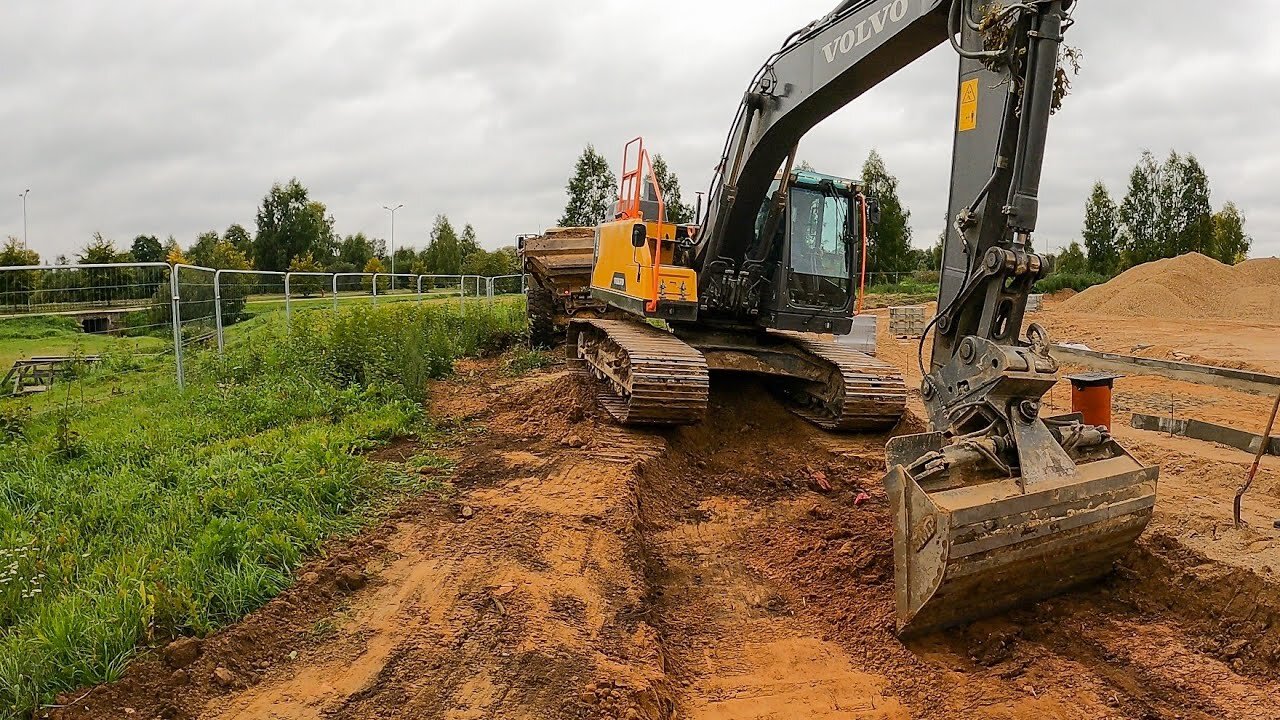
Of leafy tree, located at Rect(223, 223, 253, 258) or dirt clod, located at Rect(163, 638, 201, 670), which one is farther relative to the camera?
leafy tree, located at Rect(223, 223, 253, 258)

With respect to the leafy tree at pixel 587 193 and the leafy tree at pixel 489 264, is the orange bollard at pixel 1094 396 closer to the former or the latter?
the leafy tree at pixel 587 193

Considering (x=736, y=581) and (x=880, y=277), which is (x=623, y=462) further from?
(x=880, y=277)

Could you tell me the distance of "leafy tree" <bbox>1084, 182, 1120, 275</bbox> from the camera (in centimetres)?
3722

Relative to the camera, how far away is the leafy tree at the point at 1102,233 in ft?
122

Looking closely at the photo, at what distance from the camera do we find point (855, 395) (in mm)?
7406

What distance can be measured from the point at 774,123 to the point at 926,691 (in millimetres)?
4263

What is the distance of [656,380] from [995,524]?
3.70 meters

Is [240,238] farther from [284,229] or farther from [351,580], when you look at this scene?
[351,580]

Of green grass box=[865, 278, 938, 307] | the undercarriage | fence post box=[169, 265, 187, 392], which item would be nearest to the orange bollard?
the undercarriage

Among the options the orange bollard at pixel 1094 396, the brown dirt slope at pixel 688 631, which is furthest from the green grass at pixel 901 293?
the brown dirt slope at pixel 688 631

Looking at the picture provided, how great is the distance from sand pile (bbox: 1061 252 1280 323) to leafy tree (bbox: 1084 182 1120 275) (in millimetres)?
7747

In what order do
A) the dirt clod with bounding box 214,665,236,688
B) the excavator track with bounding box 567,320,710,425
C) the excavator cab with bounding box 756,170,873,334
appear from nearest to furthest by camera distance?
the dirt clod with bounding box 214,665,236,688 < the excavator track with bounding box 567,320,710,425 < the excavator cab with bounding box 756,170,873,334

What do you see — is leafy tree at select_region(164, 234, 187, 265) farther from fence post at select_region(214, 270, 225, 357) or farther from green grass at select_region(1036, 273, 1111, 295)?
green grass at select_region(1036, 273, 1111, 295)

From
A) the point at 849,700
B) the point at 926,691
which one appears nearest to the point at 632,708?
the point at 849,700
